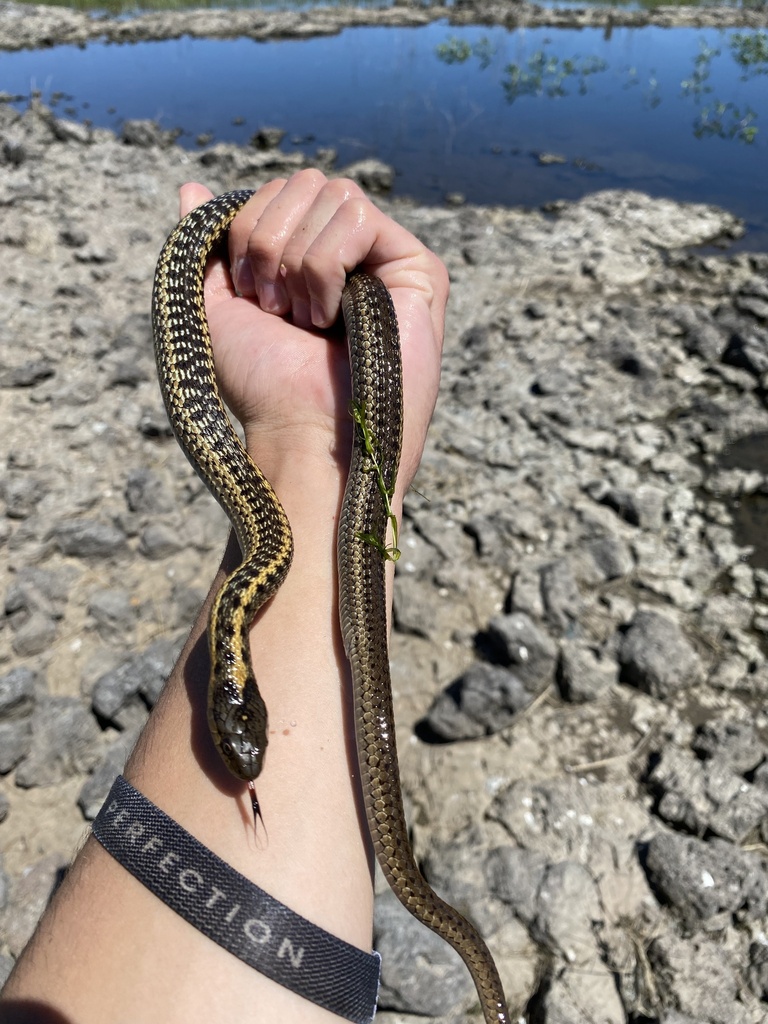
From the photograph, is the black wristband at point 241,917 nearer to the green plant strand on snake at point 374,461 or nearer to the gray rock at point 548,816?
the green plant strand on snake at point 374,461

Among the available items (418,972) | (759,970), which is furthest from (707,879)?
(418,972)

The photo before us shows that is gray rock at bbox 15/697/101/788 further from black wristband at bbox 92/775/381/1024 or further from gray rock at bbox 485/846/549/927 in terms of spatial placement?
gray rock at bbox 485/846/549/927

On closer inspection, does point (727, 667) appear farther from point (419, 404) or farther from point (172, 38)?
point (172, 38)

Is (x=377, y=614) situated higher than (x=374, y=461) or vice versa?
(x=374, y=461)

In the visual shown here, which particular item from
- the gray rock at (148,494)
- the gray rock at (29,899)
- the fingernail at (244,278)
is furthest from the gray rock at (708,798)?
the gray rock at (148,494)

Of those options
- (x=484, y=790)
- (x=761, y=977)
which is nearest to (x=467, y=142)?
(x=484, y=790)

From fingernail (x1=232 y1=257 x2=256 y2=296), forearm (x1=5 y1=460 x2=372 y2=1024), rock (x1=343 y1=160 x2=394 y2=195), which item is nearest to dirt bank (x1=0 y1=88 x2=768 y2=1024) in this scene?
forearm (x1=5 y1=460 x2=372 y2=1024)

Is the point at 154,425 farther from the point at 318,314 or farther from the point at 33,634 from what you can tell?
the point at 318,314
